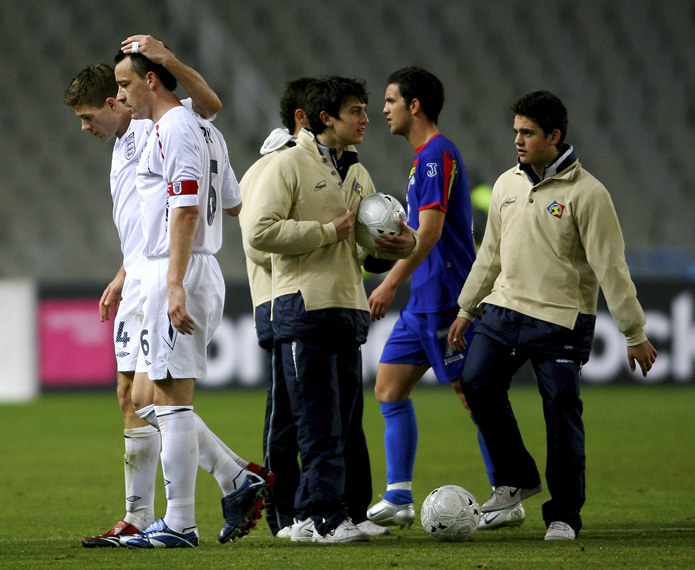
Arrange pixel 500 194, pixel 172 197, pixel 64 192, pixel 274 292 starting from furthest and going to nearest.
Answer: pixel 64 192
pixel 500 194
pixel 274 292
pixel 172 197

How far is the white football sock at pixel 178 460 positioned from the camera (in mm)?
4602

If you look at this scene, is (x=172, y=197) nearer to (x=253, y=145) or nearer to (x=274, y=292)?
(x=274, y=292)

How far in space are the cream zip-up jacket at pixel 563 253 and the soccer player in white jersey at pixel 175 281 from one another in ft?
4.01

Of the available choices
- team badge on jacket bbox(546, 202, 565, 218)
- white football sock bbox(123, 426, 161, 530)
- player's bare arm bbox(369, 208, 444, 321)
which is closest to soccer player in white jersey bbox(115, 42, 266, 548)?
white football sock bbox(123, 426, 161, 530)

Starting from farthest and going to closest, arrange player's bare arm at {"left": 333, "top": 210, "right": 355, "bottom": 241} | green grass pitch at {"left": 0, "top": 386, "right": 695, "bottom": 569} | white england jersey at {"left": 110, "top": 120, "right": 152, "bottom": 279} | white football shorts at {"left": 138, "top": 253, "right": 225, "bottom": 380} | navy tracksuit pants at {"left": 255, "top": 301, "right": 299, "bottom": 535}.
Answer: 1. navy tracksuit pants at {"left": 255, "top": 301, "right": 299, "bottom": 535}
2. white england jersey at {"left": 110, "top": 120, "right": 152, "bottom": 279}
3. player's bare arm at {"left": 333, "top": 210, "right": 355, "bottom": 241}
4. white football shorts at {"left": 138, "top": 253, "right": 225, "bottom": 380}
5. green grass pitch at {"left": 0, "top": 386, "right": 695, "bottom": 569}

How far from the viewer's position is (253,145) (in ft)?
57.5

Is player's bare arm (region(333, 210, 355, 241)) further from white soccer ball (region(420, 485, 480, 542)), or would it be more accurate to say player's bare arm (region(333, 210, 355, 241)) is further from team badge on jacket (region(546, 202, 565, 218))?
white soccer ball (region(420, 485, 480, 542))

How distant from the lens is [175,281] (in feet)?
14.7

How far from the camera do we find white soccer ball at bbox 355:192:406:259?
4.86 m

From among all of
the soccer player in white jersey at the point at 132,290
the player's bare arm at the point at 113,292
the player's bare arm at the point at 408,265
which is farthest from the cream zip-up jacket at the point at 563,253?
the player's bare arm at the point at 113,292

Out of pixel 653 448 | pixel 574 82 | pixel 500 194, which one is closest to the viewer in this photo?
pixel 500 194

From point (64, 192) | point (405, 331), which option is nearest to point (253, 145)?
point (64, 192)

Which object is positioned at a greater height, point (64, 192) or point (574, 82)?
point (574, 82)

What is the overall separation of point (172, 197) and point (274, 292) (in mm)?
608
